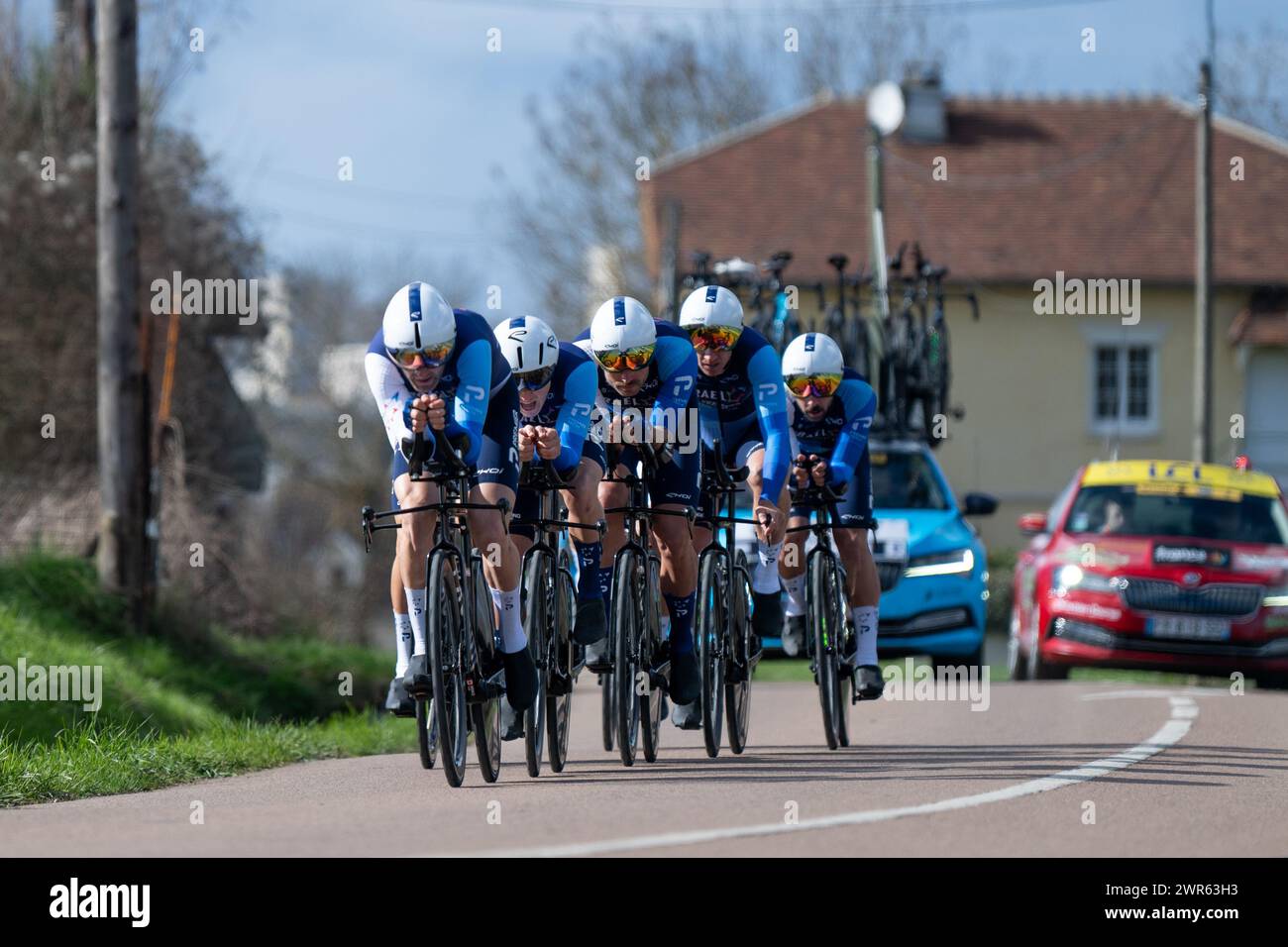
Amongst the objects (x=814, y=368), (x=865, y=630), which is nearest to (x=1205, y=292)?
(x=814, y=368)

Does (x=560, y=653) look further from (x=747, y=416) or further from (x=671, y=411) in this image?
(x=747, y=416)

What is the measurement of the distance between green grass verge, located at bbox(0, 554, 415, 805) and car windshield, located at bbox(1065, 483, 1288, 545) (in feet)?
20.2

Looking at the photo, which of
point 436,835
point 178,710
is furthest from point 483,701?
point 178,710

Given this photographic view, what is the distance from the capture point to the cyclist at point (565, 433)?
400 inches

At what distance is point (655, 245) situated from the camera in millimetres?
44906

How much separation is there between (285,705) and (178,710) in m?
3.30

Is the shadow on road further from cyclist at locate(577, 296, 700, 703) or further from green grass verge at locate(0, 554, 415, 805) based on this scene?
green grass verge at locate(0, 554, 415, 805)

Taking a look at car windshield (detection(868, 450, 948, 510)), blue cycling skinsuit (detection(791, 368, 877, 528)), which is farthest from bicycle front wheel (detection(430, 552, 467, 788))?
car windshield (detection(868, 450, 948, 510))

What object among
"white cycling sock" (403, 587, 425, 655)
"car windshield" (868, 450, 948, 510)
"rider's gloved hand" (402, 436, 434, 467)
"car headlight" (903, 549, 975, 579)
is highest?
"rider's gloved hand" (402, 436, 434, 467)

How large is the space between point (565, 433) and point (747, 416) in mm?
1872

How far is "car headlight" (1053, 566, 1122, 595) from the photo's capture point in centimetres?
1698

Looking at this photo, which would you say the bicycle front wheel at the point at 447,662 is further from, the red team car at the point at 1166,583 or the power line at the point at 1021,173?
the power line at the point at 1021,173

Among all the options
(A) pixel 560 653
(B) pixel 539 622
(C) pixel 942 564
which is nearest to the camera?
(B) pixel 539 622

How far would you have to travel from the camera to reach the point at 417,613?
9094 mm
